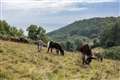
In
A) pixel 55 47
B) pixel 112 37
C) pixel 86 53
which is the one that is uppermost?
pixel 86 53

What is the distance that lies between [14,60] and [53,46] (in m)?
8.37

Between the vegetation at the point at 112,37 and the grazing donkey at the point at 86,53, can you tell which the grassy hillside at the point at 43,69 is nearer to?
the grazing donkey at the point at 86,53

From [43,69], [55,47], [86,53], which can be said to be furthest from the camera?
[55,47]

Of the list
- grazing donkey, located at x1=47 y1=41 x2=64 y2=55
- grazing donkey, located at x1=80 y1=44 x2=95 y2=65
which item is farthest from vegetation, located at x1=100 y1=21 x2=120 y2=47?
grazing donkey, located at x1=80 y1=44 x2=95 y2=65

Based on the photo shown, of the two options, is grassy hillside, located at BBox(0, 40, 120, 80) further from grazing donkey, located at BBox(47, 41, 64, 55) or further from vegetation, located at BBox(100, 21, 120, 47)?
vegetation, located at BBox(100, 21, 120, 47)

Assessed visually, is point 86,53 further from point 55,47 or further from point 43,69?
point 55,47

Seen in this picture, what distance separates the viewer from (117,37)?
136 metres

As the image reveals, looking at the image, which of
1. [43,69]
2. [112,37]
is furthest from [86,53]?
[112,37]

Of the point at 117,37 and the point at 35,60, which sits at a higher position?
the point at 35,60

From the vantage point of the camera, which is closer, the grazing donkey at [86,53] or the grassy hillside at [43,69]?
the grassy hillside at [43,69]

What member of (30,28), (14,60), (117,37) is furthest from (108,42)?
(14,60)

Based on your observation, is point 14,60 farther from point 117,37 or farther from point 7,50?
point 117,37

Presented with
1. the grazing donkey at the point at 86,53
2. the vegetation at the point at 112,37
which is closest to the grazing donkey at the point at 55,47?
the grazing donkey at the point at 86,53

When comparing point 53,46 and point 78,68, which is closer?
point 78,68
